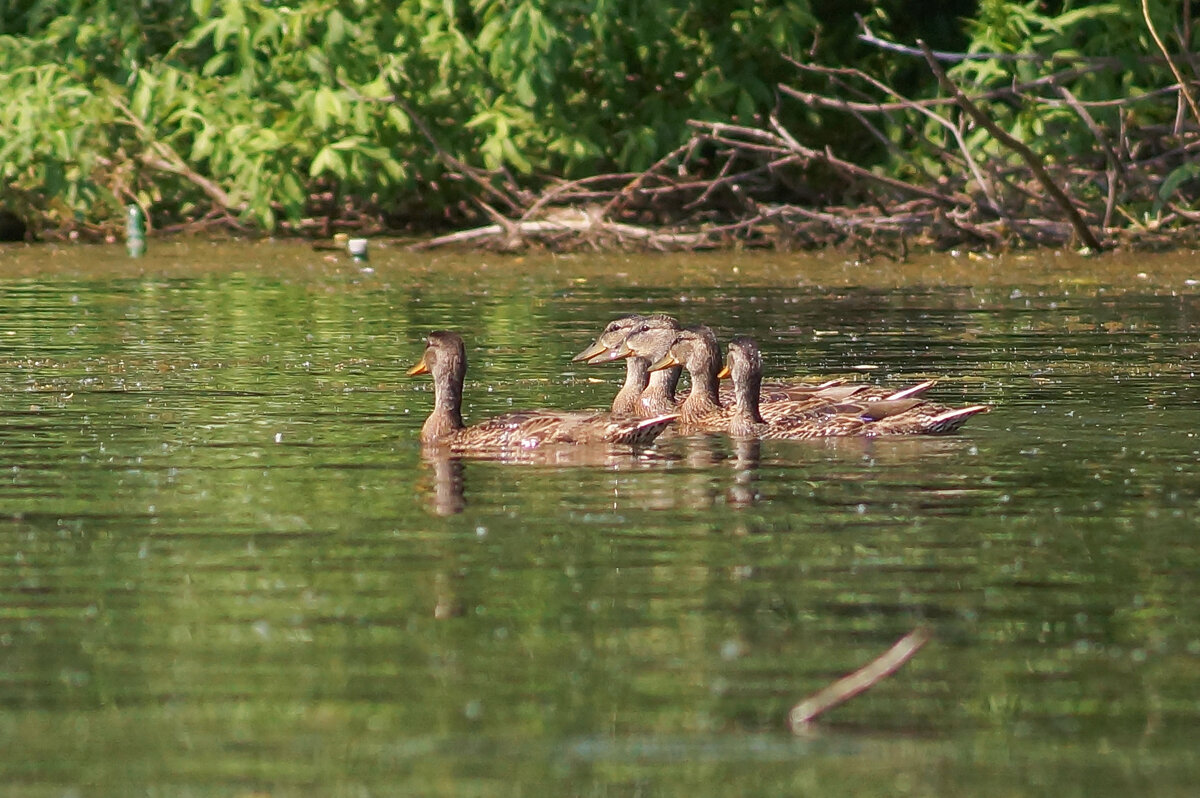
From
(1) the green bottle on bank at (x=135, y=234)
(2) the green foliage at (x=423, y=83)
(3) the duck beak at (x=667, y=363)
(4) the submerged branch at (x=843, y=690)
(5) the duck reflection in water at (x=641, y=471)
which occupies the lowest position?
(5) the duck reflection in water at (x=641, y=471)

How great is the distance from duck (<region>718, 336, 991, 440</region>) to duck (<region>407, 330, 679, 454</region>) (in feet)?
Result: 2.08

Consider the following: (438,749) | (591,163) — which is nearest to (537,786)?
(438,749)

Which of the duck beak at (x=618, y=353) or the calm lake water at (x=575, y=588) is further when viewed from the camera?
the duck beak at (x=618, y=353)

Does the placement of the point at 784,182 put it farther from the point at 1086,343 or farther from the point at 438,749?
the point at 438,749

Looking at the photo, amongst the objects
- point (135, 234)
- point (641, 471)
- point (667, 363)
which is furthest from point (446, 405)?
point (135, 234)

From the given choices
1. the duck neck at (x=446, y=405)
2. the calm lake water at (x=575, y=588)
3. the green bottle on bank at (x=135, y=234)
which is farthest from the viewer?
the green bottle on bank at (x=135, y=234)

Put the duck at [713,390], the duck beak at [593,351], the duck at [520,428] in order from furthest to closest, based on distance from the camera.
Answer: the duck beak at [593,351] → the duck at [713,390] → the duck at [520,428]

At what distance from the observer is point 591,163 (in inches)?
942

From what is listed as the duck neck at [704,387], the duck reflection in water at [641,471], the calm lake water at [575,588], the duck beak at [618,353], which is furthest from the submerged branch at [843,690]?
the duck beak at [618,353]

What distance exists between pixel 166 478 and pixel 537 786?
4.74m

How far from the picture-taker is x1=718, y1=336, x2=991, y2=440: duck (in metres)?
11.4

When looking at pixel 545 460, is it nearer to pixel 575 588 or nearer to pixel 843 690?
pixel 575 588

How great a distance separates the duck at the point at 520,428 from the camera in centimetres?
1092

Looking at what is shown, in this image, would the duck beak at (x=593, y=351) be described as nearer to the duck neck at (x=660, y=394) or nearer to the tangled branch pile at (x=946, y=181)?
the duck neck at (x=660, y=394)
